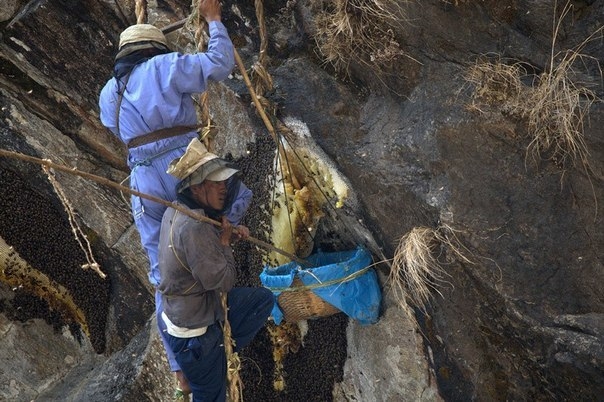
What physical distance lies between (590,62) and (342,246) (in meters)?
2.56

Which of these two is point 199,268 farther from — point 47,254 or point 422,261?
point 47,254

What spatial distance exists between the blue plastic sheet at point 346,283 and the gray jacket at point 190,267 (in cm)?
88

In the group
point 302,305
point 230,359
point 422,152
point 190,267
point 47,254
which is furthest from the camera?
point 47,254

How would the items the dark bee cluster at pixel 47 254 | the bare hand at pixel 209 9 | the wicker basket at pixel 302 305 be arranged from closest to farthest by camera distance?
1. the bare hand at pixel 209 9
2. the wicker basket at pixel 302 305
3. the dark bee cluster at pixel 47 254

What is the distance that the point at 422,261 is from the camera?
5266 mm

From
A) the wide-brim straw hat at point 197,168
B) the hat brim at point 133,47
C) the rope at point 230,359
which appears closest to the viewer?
the wide-brim straw hat at point 197,168

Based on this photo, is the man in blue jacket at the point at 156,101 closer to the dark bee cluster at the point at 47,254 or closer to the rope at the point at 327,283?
the rope at the point at 327,283

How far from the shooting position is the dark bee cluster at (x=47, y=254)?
838cm

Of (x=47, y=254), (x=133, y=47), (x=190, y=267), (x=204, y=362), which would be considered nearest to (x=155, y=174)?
(x=190, y=267)

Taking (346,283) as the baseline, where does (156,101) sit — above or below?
above

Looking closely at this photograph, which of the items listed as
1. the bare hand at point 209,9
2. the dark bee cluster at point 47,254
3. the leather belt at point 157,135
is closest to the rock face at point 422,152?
the dark bee cluster at point 47,254

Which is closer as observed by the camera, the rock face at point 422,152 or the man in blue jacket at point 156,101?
the rock face at point 422,152

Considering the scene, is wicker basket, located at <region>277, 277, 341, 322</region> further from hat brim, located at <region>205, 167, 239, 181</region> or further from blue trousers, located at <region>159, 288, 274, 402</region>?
hat brim, located at <region>205, 167, 239, 181</region>

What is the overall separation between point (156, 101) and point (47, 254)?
13.9ft
